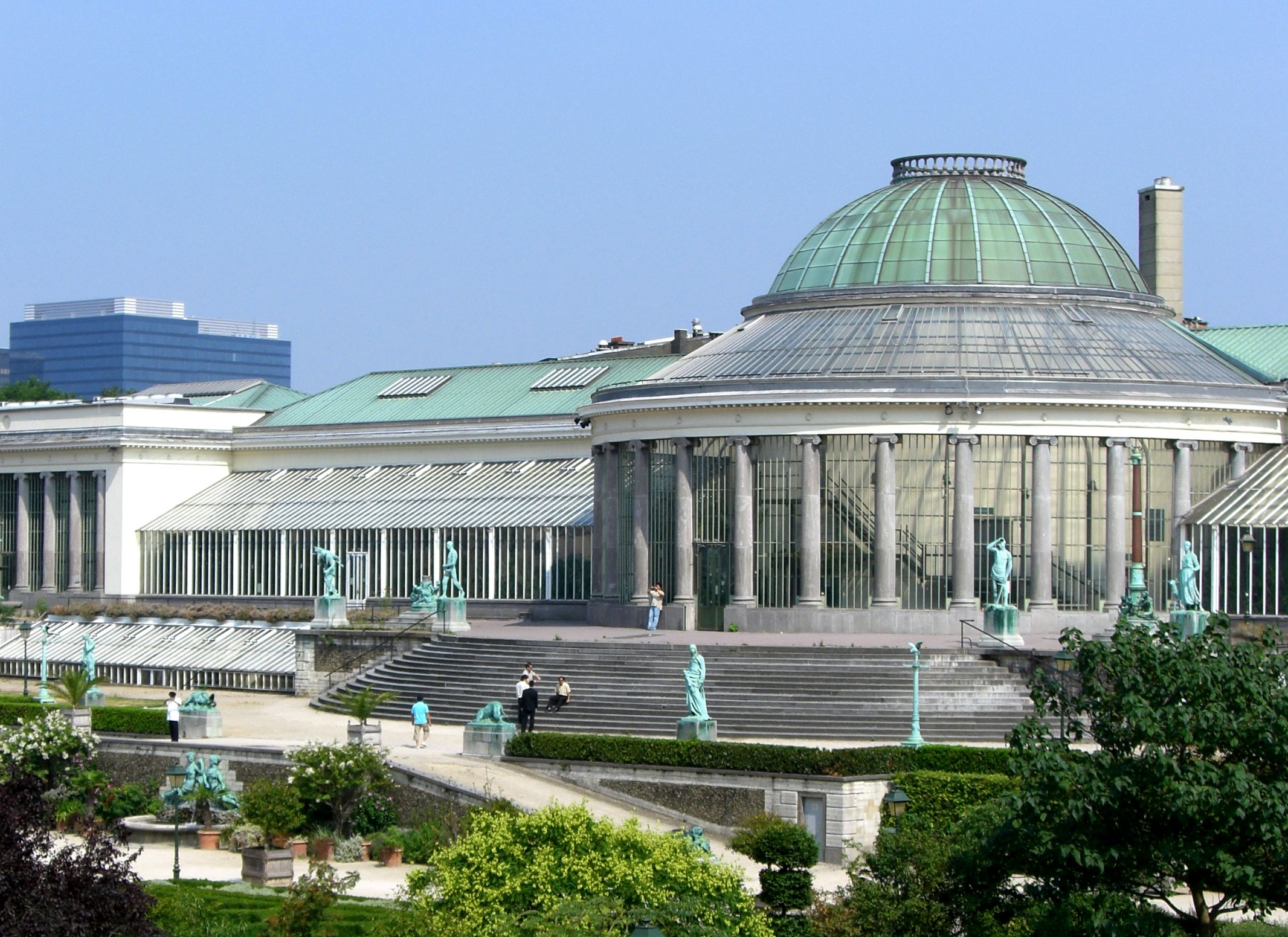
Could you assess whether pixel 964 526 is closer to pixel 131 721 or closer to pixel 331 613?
pixel 331 613

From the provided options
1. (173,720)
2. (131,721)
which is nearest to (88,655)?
(131,721)

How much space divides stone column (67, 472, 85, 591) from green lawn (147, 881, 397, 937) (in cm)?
5760

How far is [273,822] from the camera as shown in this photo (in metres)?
47.3

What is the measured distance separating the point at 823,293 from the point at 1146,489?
40.6 feet

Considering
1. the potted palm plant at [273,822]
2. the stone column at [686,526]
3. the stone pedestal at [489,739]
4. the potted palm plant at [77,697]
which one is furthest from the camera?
the stone column at [686,526]

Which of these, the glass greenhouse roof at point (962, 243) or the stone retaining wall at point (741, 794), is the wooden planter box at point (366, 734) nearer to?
the stone retaining wall at point (741, 794)

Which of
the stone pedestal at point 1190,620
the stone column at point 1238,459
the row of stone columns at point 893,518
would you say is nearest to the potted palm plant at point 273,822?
the row of stone columns at point 893,518

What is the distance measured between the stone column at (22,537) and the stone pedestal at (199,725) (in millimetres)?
46166

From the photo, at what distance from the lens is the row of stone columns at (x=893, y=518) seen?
2581 inches

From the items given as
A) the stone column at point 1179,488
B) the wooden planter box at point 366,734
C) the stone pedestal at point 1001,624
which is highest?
the stone column at point 1179,488

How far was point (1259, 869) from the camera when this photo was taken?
32.2 metres

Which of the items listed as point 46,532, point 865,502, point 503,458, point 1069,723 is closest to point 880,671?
point 865,502

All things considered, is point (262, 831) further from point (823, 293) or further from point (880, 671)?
point (823, 293)

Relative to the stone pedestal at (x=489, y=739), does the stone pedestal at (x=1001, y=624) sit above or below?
above
